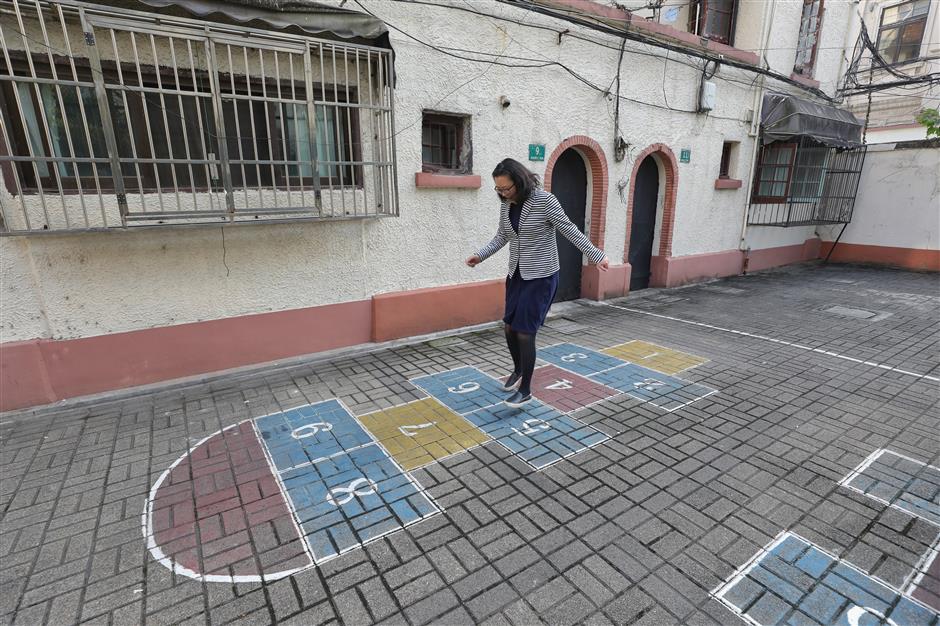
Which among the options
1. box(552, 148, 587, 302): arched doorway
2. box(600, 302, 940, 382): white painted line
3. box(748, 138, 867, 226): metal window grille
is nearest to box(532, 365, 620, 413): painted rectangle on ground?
box(552, 148, 587, 302): arched doorway

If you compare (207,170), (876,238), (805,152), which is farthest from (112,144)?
(876,238)

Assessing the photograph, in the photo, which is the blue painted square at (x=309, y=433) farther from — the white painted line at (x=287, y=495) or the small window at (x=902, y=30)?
the small window at (x=902, y=30)

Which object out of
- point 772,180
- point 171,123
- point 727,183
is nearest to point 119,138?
point 171,123

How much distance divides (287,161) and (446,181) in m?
1.90

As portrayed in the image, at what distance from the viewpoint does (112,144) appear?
3.79 metres

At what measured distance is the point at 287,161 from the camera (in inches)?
179

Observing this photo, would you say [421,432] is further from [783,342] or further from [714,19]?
[714,19]

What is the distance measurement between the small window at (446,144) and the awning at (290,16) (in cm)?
126

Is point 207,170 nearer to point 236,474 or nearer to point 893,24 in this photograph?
point 236,474

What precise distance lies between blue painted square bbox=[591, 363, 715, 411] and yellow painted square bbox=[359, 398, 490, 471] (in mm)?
1660

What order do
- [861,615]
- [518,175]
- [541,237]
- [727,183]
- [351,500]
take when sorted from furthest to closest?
[727,183]
[541,237]
[518,175]
[351,500]
[861,615]

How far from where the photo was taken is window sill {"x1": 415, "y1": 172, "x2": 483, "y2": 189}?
5587 mm

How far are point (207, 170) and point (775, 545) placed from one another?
16.6ft

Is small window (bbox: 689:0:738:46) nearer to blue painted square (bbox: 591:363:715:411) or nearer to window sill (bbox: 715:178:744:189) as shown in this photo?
window sill (bbox: 715:178:744:189)
